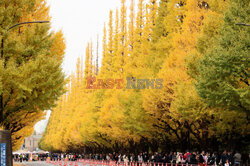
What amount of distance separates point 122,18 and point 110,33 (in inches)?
240

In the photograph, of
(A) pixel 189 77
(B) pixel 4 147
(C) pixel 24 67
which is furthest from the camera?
(A) pixel 189 77

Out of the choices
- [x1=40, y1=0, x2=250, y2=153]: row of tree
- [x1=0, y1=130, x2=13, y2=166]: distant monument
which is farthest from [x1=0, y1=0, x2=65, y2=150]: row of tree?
[x1=40, y1=0, x2=250, y2=153]: row of tree

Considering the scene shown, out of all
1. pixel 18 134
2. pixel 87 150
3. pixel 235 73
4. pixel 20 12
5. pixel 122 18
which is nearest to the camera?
pixel 235 73

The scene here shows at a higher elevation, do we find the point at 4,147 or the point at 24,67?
the point at 24,67

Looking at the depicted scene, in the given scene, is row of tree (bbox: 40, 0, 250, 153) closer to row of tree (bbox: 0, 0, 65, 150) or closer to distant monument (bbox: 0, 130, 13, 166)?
row of tree (bbox: 0, 0, 65, 150)

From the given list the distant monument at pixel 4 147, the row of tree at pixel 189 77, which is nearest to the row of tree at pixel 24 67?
the distant monument at pixel 4 147

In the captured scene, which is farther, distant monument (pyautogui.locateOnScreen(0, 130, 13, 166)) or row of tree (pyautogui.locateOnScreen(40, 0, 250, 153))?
row of tree (pyautogui.locateOnScreen(40, 0, 250, 153))

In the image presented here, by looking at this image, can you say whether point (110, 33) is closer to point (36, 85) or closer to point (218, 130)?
point (218, 130)

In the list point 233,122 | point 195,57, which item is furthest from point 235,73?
point 233,122

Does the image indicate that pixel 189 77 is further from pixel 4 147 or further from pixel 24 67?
pixel 4 147

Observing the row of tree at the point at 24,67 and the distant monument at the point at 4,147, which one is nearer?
the distant monument at the point at 4,147

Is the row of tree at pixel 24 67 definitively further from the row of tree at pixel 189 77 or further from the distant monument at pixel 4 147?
the row of tree at pixel 189 77

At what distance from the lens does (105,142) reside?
5975 centimetres

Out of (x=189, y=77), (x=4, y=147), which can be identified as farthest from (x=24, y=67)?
(x=189, y=77)
